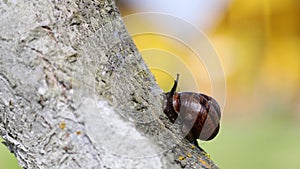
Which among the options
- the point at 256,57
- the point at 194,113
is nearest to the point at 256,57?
the point at 256,57

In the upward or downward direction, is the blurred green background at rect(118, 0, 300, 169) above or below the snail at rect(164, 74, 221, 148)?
above

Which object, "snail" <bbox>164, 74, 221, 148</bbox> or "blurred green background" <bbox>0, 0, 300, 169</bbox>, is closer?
"snail" <bbox>164, 74, 221, 148</bbox>

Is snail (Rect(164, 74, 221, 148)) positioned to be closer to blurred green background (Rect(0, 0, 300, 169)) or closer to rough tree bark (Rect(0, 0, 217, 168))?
rough tree bark (Rect(0, 0, 217, 168))

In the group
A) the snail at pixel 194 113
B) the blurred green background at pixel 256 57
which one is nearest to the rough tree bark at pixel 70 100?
the snail at pixel 194 113

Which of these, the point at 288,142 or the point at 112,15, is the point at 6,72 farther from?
the point at 288,142

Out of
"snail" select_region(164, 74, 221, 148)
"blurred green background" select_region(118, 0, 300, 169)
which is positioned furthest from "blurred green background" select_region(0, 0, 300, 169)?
"snail" select_region(164, 74, 221, 148)

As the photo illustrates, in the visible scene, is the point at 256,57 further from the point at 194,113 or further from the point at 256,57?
the point at 194,113

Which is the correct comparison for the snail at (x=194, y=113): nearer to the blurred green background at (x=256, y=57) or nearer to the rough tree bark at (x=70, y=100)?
the rough tree bark at (x=70, y=100)
